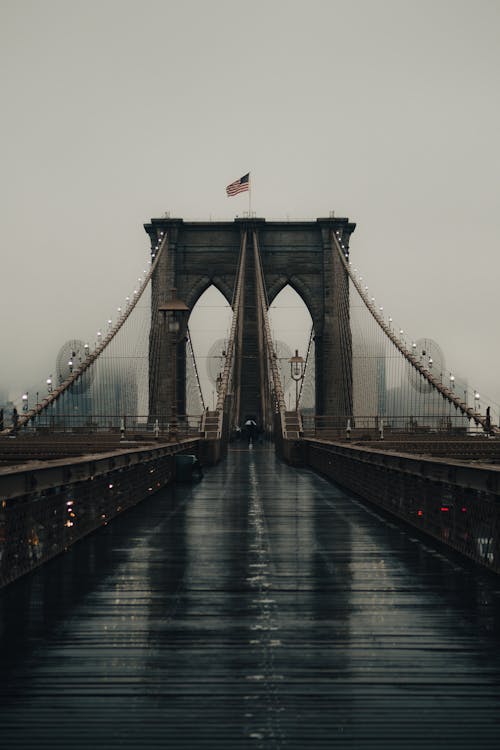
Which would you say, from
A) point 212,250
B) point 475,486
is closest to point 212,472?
point 475,486

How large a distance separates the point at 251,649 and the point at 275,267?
96.2m

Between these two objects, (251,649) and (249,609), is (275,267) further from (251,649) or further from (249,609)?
(251,649)

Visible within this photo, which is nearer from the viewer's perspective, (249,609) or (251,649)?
(251,649)

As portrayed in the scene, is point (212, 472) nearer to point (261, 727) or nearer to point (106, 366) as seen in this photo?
point (261, 727)

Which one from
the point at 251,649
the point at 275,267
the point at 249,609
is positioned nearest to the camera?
the point at 251,649

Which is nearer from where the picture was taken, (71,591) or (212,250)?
(71,591)

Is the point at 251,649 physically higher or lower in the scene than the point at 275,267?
lower

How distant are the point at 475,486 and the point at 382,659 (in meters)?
4.20

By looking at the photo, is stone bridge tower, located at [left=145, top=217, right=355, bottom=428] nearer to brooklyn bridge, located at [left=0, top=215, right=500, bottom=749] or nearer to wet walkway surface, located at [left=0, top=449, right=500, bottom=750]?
brooklyn bridge, located at [left=0, top=215, right=500, bottom=749]

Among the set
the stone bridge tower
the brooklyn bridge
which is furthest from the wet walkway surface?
Result: the stone bridge tower

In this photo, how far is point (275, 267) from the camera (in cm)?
10156

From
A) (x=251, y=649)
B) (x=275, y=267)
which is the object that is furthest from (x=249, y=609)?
(x=275, y=267)

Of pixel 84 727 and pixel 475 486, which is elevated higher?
pixel 475 486

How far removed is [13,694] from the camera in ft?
17.2
